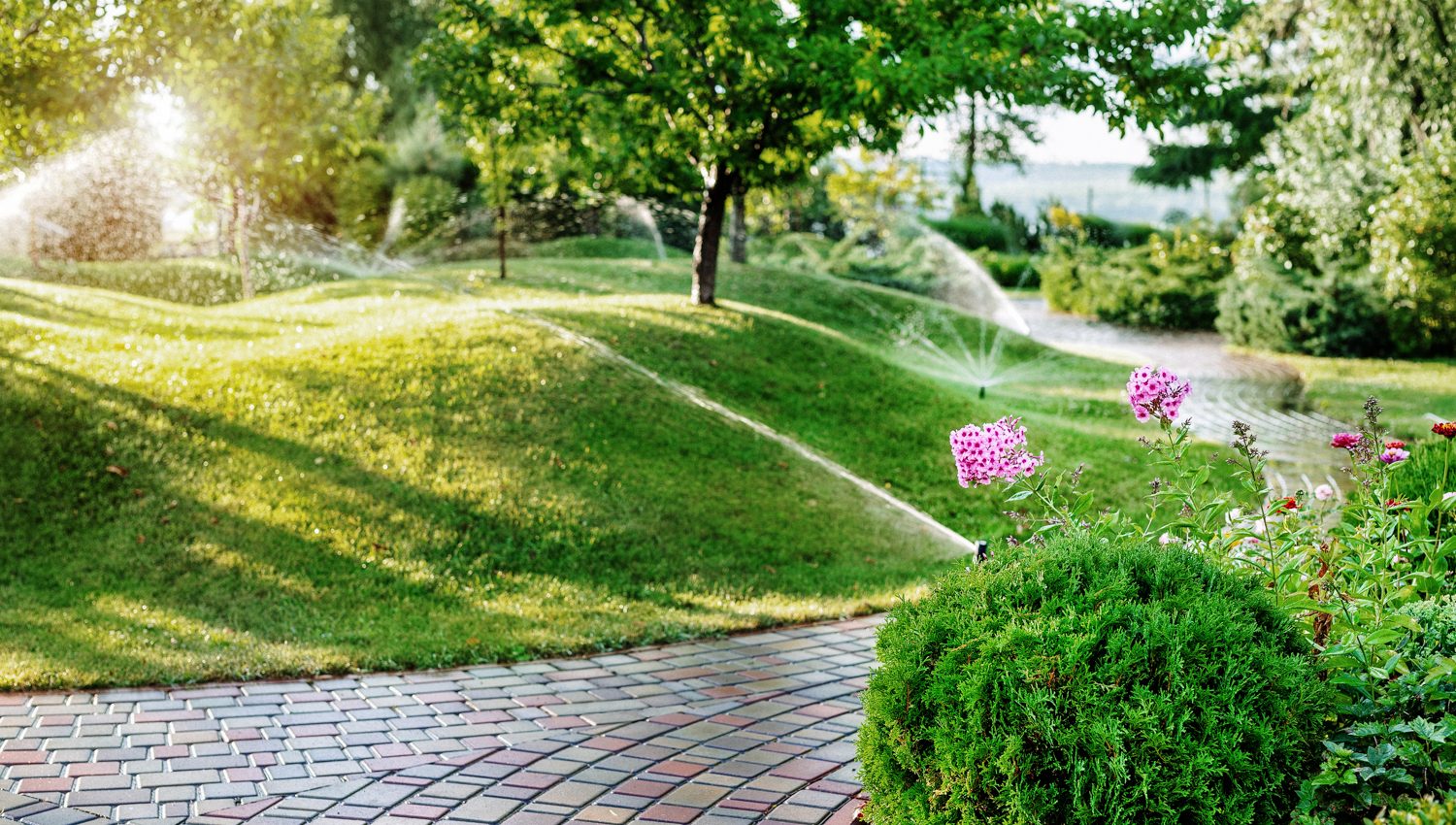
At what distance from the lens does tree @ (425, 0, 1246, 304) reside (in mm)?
9836

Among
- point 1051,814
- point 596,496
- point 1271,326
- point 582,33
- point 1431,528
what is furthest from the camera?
point 1271,326

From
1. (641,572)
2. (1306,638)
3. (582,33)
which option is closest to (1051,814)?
(1306,638)

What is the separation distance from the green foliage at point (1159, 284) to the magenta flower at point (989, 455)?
793 inches

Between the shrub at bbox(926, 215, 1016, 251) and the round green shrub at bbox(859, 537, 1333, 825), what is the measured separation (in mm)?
29691

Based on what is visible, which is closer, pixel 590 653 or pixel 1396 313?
pixel 590 653

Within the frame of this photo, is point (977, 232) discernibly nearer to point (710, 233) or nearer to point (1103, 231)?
point (1103, 231)

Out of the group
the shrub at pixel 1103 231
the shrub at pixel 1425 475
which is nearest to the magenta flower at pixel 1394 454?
the shrub at pixel 1425 475

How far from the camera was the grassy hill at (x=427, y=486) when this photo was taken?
589cm

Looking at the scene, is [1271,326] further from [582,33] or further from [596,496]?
[596,496]

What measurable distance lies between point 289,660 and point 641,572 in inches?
84.6

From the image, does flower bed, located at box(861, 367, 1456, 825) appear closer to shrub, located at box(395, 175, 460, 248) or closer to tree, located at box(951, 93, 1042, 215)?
shrub, located at box(395, 175, 460, 248)

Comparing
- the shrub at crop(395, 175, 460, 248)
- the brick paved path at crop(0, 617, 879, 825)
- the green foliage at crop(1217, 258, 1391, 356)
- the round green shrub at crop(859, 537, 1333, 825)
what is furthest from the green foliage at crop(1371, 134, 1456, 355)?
the shrub at crop(395, 175, 460, 248)

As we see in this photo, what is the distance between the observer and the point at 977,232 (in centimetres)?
3366

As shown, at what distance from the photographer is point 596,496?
763cm
